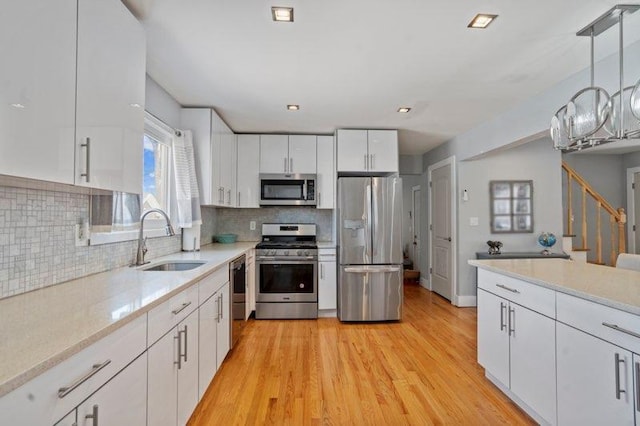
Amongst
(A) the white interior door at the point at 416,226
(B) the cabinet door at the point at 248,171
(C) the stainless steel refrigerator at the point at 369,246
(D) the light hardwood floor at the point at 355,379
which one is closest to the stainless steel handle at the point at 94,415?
(D) the light hardwood floor at the point at 355,379

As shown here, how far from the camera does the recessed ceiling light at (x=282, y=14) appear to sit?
68.7 inches

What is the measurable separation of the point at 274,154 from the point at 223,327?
2312 mm

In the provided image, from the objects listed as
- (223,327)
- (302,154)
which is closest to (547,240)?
(302,154)

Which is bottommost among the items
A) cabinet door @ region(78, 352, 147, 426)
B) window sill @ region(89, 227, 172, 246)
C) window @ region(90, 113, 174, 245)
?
cabinet door @ region(78, 352, 147, 426)

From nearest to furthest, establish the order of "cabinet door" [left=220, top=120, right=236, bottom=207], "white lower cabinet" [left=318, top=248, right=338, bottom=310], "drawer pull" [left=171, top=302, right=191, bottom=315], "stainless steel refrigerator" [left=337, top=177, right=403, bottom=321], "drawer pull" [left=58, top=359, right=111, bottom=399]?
"drawer pull" [left=58, top=359, right=111, bottom=399] < "drawer pull" [left=171, top=302, right=191, bottom=315] < "cabinet door" [left=220, top=120, right=236, bottom=207] < "stainless steel refrigerator" [left=337, top=177, right=403, bottom=321] < "white lower cabinet" [left=318, top=248, right=338, bottom=310]

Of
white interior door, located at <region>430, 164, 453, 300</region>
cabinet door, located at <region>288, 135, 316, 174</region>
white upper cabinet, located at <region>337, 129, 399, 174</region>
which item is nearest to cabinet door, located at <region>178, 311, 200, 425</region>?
cabinet door, located at <region>288, 135, 316, 174</region>

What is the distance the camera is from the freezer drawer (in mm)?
3754

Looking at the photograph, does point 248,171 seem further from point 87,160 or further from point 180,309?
point 87,160

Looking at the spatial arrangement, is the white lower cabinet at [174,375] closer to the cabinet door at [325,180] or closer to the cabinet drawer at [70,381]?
the cabinet drawer at [70,381]

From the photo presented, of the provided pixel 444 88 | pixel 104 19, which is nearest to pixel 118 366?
pixel 104 19

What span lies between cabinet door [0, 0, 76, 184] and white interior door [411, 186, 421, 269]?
5.73 meters

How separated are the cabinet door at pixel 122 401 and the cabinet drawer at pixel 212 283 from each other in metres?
0.74

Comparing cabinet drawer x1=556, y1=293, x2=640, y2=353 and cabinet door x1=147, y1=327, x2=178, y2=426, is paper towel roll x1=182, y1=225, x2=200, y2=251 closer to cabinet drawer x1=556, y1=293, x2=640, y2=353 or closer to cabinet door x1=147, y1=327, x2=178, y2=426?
cabinet door x1=147, y1=327, x2=178, y2=426

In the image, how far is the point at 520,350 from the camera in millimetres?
1985
